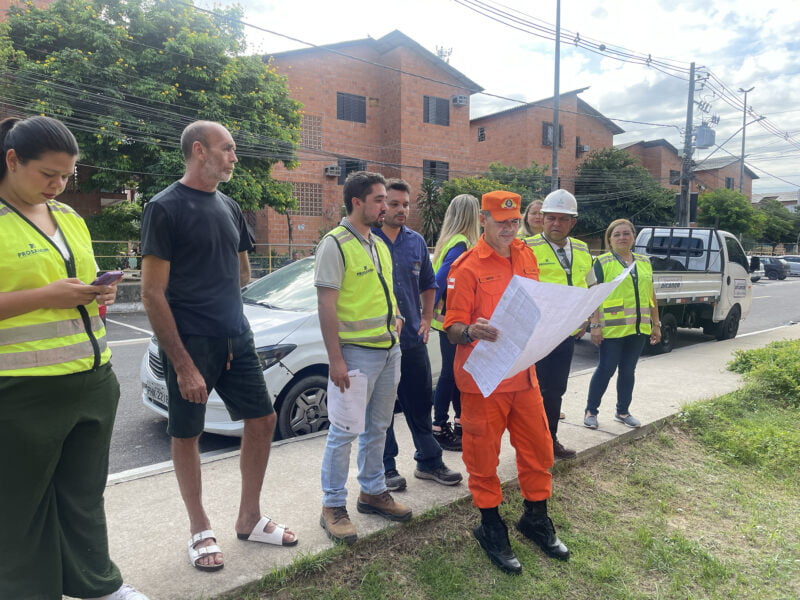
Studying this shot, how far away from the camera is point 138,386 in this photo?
6484 millimetres

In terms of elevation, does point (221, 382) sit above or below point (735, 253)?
below

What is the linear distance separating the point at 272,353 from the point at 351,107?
2481cm

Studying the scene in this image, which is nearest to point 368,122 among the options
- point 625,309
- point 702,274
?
point 702,274

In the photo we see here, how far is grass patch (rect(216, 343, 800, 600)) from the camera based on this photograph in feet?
8.66

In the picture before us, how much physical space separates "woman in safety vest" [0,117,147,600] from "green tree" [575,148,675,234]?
35.3 m

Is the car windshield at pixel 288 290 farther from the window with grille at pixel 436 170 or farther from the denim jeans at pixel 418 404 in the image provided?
the window with grille at pixel 436 170

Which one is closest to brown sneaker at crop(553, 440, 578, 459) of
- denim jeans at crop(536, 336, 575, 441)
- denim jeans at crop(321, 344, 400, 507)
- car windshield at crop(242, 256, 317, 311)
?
denim jeans at crop(536, 336, 575, 441)

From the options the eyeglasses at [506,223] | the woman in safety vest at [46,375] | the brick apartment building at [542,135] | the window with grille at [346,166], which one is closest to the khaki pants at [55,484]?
the woman in safety vest at [46,375]

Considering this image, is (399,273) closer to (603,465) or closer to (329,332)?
(329,332)

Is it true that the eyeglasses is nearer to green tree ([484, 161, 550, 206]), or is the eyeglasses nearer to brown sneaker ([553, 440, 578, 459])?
brown sneaker ([553, 440, 578, 459])

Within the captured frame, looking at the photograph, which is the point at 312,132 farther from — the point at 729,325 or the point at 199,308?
the point at 199,308

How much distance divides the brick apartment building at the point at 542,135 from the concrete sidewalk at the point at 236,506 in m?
28.1

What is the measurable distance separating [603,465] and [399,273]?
2142 mm

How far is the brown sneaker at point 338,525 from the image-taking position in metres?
2.82
